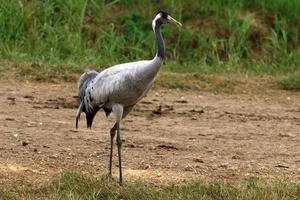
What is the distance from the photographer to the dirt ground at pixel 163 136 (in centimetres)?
704

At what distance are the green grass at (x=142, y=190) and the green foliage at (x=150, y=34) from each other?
4581mm

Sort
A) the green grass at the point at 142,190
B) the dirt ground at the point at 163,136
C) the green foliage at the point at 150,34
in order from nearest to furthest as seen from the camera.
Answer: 1. the green grass at the point at 142,190
2. the dirt ground at the point at 163,136
3. the green foliage at the point at 150,34

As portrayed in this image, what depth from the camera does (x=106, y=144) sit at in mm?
7934

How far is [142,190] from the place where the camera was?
6.18 m

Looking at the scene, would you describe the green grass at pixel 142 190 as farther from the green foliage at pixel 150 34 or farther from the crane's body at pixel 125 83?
the green foliage at pixel 150 34

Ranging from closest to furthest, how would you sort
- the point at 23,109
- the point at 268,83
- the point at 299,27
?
1. the point at 23,109
2. the point at 268,83
3. the point at 299,27

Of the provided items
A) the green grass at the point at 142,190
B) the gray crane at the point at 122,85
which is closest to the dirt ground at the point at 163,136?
the green grass at the point at 142,190

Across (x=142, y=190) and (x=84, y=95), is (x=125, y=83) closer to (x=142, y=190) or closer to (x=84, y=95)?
(x=84, y=95)

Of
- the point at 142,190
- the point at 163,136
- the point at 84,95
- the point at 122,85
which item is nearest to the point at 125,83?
the point at 122,85

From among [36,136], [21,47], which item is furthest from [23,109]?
[21,47]

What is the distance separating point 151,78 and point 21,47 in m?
5.06

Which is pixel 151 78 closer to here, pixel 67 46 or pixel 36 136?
pixel 36 136

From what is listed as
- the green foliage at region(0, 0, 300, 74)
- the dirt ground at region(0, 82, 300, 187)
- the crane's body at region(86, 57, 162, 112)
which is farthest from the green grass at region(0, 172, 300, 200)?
the green foliage at region(0, 0, 300, 74)

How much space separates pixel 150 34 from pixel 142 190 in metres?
6.48
